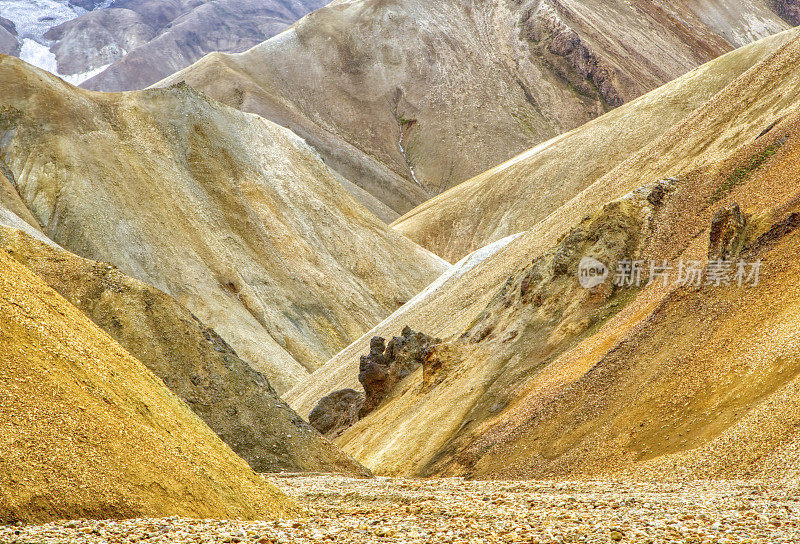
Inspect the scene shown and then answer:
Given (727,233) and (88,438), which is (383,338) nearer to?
(727,233)

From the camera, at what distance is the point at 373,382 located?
111ft

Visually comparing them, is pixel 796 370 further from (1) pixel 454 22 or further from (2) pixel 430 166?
(1) pixel 454 22

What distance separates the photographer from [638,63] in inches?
5359

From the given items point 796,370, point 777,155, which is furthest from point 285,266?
point 796,370

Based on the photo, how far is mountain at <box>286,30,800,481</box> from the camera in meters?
17.5

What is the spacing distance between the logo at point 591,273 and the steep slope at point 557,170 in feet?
153

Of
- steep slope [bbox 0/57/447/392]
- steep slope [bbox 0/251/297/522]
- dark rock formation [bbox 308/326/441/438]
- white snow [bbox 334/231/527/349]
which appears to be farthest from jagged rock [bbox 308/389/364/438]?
steep slope [bbox 0/251/297/522]

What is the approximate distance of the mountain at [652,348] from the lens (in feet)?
57.5

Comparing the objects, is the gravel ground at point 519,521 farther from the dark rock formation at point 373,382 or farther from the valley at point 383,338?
the dark rock formation at point 373,382

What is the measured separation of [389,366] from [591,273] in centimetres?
1105

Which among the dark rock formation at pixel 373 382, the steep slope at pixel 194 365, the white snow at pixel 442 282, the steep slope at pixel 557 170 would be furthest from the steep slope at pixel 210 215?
the steep slope at pixel 194 365

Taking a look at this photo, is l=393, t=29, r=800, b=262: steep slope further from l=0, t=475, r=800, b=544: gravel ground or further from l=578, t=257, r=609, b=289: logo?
l=0, t=475, r=800, b=544: gravel ground

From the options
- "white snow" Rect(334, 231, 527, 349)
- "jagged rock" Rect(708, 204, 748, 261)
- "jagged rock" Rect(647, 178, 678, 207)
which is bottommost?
"white snow" Rect(334, 231, 527, 349)

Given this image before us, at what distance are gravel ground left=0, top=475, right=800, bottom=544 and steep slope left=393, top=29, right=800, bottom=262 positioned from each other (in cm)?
6088
